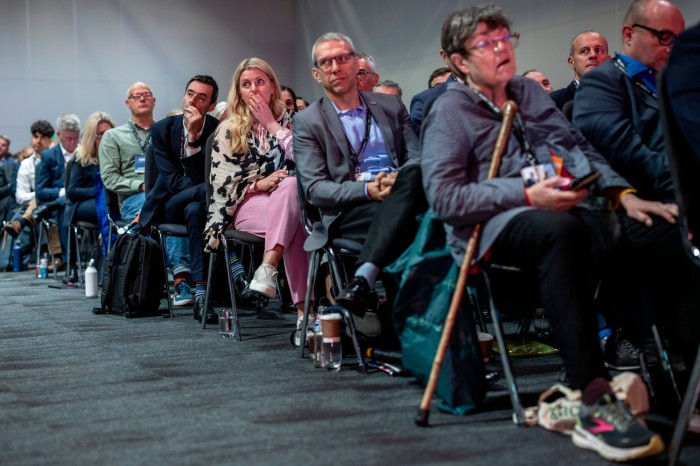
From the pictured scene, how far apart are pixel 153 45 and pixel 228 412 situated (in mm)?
9541

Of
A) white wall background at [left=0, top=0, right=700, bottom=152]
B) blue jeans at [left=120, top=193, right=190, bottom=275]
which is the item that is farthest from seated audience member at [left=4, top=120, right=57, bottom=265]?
blue jeans at [left=120, top=193, right=190, bottom=275]

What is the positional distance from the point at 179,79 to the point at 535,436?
1007 cm

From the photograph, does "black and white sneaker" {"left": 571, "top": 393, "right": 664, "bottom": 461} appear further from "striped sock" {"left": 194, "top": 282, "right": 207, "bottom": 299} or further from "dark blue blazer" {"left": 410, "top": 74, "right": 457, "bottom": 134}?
"striped sock" {"left": 194, "top": 282, "right": 207, "bottom": 299}

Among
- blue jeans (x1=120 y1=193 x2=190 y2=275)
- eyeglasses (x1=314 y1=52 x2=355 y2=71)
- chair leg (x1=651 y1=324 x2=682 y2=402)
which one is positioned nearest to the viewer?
chair leg (x1=651 y1=324 x2=682 y2=402)

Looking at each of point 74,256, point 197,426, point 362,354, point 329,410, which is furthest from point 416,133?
point 74,256

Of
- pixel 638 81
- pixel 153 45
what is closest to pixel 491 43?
pixel 638 81

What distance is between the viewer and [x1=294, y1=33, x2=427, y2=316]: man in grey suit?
3428mm

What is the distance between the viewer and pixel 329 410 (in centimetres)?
273

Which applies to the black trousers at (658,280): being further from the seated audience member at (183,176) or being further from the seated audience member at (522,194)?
the seated audience member at (183,176)

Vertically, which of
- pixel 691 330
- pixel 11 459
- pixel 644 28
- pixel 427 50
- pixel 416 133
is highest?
pixel 427 50

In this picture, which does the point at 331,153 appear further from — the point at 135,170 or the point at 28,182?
the point at 28,182

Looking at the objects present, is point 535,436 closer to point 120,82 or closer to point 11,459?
point 11,459

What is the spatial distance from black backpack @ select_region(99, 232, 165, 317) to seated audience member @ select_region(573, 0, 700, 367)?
9.60 feet

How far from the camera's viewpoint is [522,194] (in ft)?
8.14
